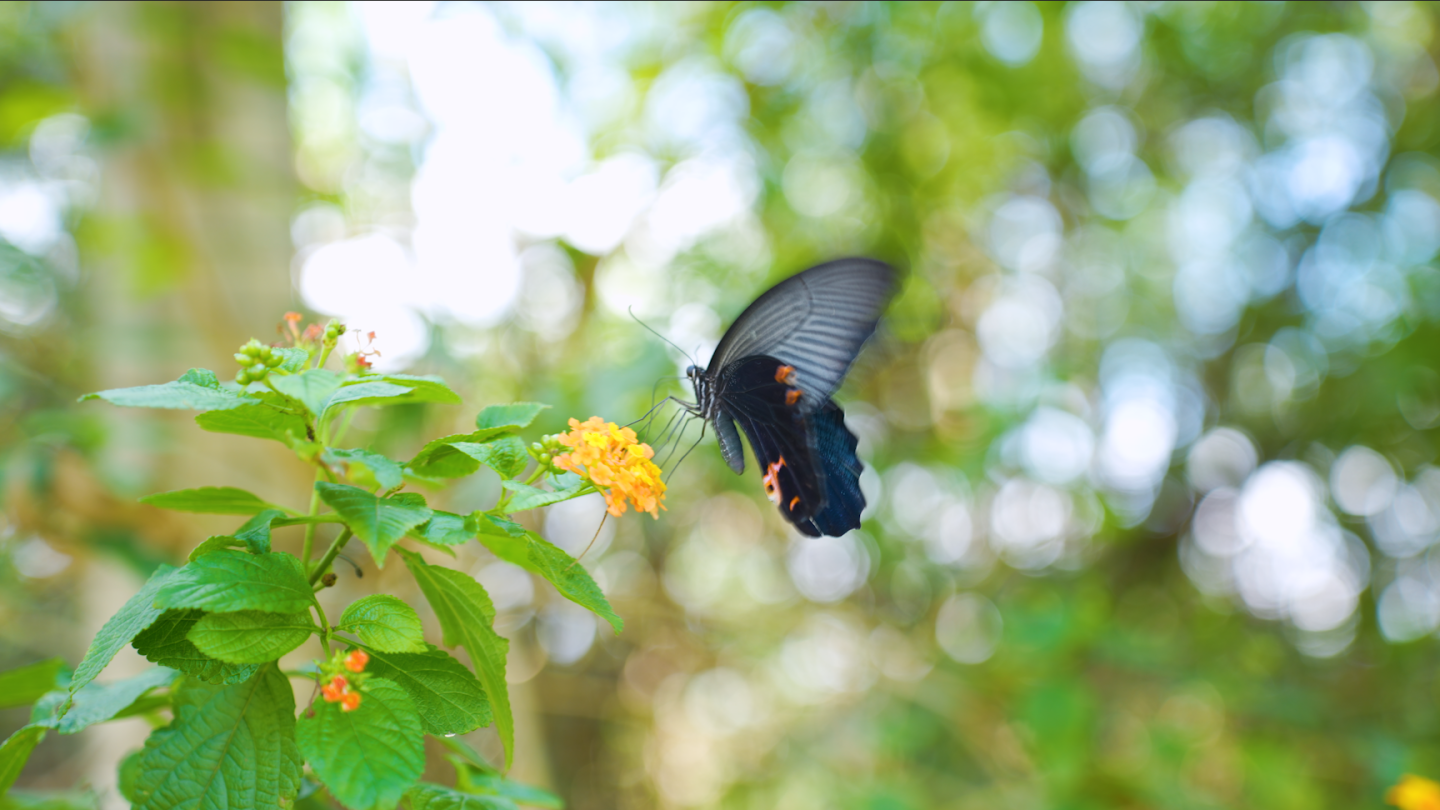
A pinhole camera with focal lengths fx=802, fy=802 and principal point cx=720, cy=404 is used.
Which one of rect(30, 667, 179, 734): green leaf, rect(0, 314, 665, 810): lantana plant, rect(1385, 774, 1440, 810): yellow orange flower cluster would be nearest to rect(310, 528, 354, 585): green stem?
rect(0, 314, 665, 810): lantana plant

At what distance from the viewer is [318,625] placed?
0.79 meters

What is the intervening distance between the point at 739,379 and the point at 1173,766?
3.03 m

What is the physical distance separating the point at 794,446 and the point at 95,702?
1038 mm

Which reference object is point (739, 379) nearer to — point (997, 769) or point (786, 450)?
point (786, 450)

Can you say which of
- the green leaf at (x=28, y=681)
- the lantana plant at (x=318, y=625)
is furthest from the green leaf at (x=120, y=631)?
the green leaf at (x=28, y=681)

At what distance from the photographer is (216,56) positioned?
8.70 ft

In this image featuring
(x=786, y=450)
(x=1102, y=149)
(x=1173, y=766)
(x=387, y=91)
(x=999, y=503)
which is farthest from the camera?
(x=1102, y=149)

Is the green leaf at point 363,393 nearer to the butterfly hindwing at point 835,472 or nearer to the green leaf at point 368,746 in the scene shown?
the green leaf at point 368,746

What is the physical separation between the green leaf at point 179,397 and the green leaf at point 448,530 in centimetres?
19

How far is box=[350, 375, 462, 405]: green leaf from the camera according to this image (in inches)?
29.8

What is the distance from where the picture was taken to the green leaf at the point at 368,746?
2.17 feet

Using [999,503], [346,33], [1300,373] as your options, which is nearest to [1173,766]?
[999,503]

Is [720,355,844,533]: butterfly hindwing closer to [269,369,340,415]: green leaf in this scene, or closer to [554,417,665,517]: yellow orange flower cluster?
[554,417,665,517]: yellow orange flower cluster

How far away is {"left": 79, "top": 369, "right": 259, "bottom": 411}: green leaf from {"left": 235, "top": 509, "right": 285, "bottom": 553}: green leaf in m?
0.12
